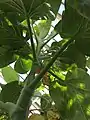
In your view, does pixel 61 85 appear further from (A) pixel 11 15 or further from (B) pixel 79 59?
(A) pixel 11 15

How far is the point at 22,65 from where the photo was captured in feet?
→ 2.72

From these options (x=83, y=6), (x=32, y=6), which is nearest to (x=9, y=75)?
(x=32, y=6)

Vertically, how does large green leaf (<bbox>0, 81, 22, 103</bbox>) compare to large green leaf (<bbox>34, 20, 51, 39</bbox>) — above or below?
below

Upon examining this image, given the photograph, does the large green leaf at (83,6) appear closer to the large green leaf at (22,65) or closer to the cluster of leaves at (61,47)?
the cluster of leaves at (61,47)

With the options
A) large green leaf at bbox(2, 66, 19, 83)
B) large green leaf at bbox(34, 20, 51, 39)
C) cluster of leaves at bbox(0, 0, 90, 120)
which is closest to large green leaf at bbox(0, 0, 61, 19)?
cluster of leaves at bbox(0, 0, 90, 120)

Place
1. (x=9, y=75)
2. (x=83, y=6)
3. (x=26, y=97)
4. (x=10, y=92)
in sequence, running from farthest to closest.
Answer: (x=9, y=75) → (x=10, y=92) → (x=26, y=97) → (x=83, y=6)

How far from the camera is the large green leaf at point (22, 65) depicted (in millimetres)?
822

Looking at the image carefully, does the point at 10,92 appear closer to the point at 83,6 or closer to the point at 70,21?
the point at 70,21

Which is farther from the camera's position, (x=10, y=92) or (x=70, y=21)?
(x=10, y=92)

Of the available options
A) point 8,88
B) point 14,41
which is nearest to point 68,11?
point 14,41

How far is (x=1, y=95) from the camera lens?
30.0 inches

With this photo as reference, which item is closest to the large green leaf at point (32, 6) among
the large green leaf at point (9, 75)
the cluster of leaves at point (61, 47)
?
the cluster of leaves at point (61, 47)

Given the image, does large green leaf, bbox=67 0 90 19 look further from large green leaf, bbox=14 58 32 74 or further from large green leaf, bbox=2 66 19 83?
large green leaf, bbox=2 66 19 83

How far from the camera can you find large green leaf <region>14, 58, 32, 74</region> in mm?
822
